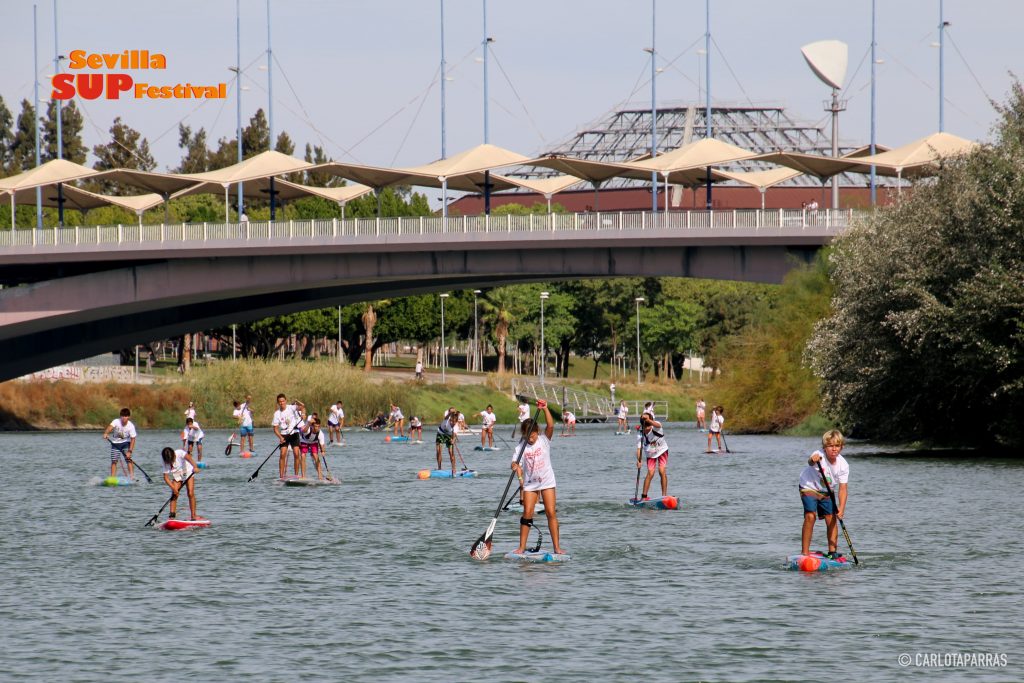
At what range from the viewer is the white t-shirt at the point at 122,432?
3816 centimetres

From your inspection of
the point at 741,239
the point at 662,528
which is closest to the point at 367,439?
the point at 741,239

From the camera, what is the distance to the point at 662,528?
27234 mm

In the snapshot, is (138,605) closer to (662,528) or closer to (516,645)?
(516,645)

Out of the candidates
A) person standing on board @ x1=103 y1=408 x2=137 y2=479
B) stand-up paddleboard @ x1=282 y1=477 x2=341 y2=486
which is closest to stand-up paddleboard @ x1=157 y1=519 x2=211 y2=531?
person standing on board @ x1=103 y1=408 x2=137 y2=479

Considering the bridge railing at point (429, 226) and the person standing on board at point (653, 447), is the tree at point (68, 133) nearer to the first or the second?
the bridge railing at point (429, 226)

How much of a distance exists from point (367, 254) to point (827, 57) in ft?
107

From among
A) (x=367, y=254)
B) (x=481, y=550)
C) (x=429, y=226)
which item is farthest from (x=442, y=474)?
(x=367, y=254)

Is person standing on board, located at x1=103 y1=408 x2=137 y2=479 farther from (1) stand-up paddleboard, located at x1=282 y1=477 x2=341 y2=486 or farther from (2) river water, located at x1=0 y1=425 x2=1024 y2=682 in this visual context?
(1) stand-up paddleboard, located at x1=282 y1=477 x2=341 y2=486

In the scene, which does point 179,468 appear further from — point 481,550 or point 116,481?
point 116,481

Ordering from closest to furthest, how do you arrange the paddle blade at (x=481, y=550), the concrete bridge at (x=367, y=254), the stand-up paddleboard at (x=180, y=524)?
the paddle blade at (x=481, y=550) → the stand-up paddleboard at (x=180, y=524) → the concrete bridge at (x=367, y=254)

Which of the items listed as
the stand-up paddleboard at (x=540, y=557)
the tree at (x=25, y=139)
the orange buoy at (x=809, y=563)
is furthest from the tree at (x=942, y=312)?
the tree at (x=25, y=139)

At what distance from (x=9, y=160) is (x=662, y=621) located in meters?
135

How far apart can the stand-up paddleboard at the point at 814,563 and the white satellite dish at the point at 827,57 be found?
70817 millimetres

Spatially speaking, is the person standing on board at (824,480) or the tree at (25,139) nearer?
the person standing on board at (824,480)
